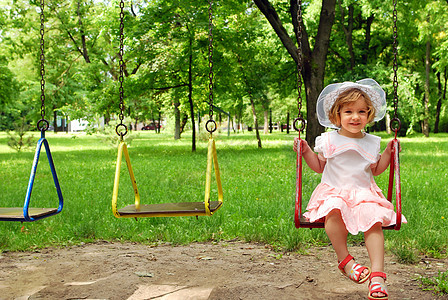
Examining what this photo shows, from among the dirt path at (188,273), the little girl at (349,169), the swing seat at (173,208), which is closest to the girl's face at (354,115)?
the little girl at (349,169)

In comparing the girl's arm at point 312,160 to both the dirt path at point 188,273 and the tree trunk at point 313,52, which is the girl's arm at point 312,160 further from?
the tree trunk at point 313,52

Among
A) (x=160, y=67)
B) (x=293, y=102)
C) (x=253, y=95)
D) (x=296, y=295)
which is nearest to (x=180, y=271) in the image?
(x=296, y=295)

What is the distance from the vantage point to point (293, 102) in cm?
4131

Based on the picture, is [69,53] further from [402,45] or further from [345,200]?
[345,200]

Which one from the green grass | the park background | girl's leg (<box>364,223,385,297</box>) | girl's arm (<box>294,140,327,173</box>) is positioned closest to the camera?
girl's leg (<box>364,223,385,297</box>)

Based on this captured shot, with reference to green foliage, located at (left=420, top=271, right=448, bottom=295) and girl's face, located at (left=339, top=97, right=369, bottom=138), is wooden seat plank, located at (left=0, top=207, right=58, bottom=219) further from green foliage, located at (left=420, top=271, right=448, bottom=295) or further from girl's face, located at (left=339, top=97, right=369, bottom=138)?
green foliage, located at (left=420, top=271, right=448, bottom=295)

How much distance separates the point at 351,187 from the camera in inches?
128

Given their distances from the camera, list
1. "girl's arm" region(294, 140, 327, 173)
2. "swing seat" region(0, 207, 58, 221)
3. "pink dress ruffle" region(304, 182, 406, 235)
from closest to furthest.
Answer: "pink dress ruffle" region(304, 182, 406, 235) → "girl's arm" region(294, 140, 327, 173) → "swing seat" region(0, 207, 58, 221)

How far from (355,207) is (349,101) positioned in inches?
30.4

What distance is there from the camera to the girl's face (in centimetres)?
331

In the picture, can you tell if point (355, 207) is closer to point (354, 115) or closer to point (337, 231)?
point (337, 231)

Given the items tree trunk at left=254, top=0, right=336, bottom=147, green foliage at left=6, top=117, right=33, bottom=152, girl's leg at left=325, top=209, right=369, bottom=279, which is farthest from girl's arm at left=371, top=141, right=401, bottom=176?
green foliage at left=6, top=117, right=33, bottom=152

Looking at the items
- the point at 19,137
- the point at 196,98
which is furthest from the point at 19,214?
the point at 196,98

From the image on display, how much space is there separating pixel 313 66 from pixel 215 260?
6702 millimetres
